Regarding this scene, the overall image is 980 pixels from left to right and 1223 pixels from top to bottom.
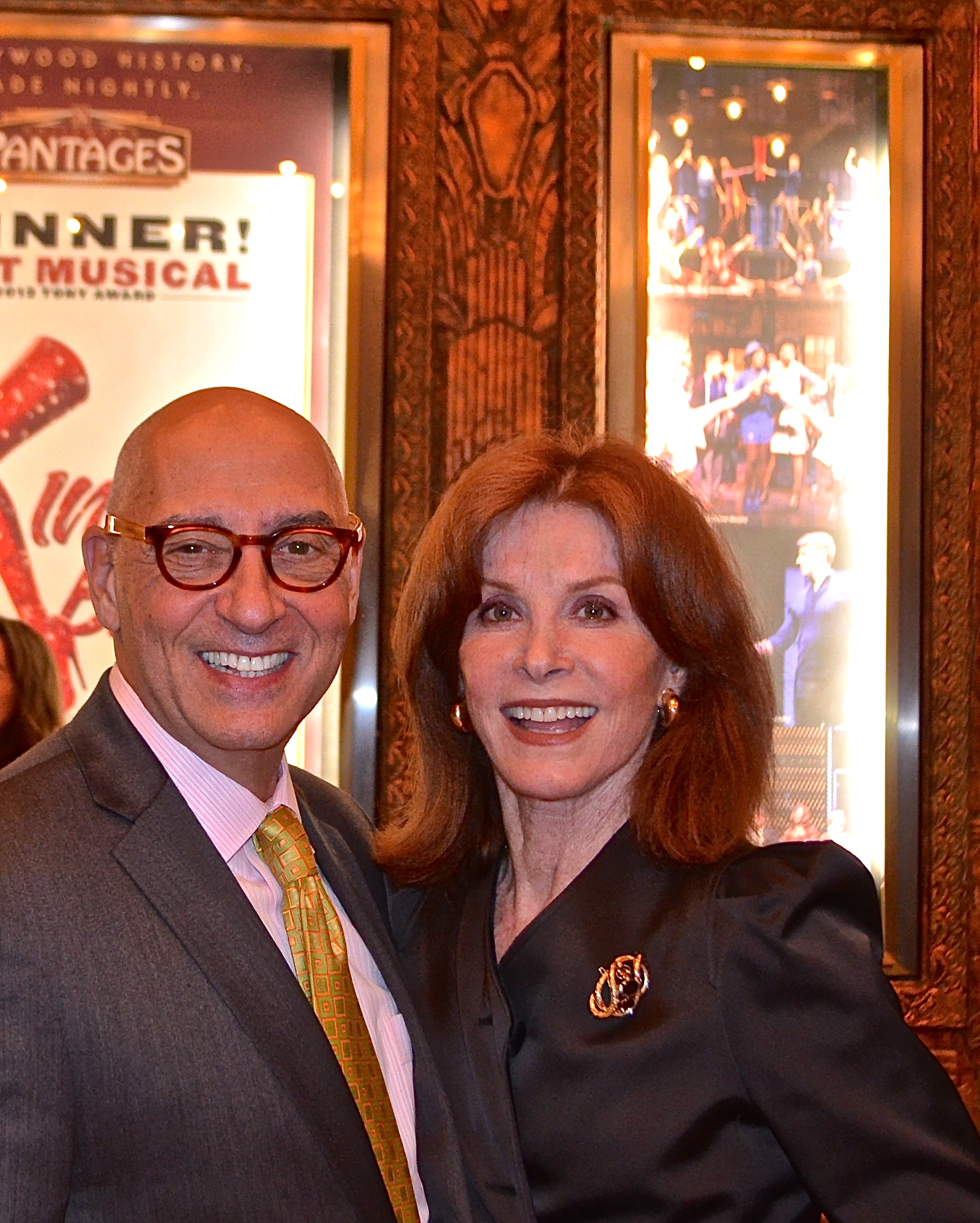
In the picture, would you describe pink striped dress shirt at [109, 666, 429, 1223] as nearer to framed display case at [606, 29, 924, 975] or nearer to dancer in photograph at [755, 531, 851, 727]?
framed display case at [606, 29, 924, 975]

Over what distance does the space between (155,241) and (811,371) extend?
1538 mm

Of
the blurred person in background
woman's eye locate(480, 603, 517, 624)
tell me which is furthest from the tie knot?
the blurred person in background

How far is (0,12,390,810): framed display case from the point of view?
3.23 metres

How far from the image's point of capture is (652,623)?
188cm

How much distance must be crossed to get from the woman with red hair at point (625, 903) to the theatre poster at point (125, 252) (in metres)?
1.37

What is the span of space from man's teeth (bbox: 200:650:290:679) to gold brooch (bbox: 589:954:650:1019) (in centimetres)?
55

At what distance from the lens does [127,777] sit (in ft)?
5.28

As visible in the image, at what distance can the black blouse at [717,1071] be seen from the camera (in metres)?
1.55

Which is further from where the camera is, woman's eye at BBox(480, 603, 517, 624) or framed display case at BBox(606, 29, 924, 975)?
framed display case at BBox(606, 29, 924, 975)

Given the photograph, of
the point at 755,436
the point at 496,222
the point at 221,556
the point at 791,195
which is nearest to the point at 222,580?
the point at 221,556

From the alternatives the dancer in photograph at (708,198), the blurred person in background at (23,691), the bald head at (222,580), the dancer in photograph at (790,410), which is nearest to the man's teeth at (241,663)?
the bald head at (222,580)

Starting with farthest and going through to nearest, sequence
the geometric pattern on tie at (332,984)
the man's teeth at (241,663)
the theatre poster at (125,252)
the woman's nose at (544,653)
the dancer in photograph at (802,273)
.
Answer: the dancer in photograph at (802,273) < the theatre poster at (125,252) < the woman's nose at (544,653) < the man's teeth at (241,663) < the geometric pattern on tie at (332,984)

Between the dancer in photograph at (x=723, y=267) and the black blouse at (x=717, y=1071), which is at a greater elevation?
the dancer in photograph at (x=723, y=267)

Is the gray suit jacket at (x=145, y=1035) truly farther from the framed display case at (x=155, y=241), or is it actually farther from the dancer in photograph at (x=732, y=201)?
the dancer in photograph at (x=732, y=201)
